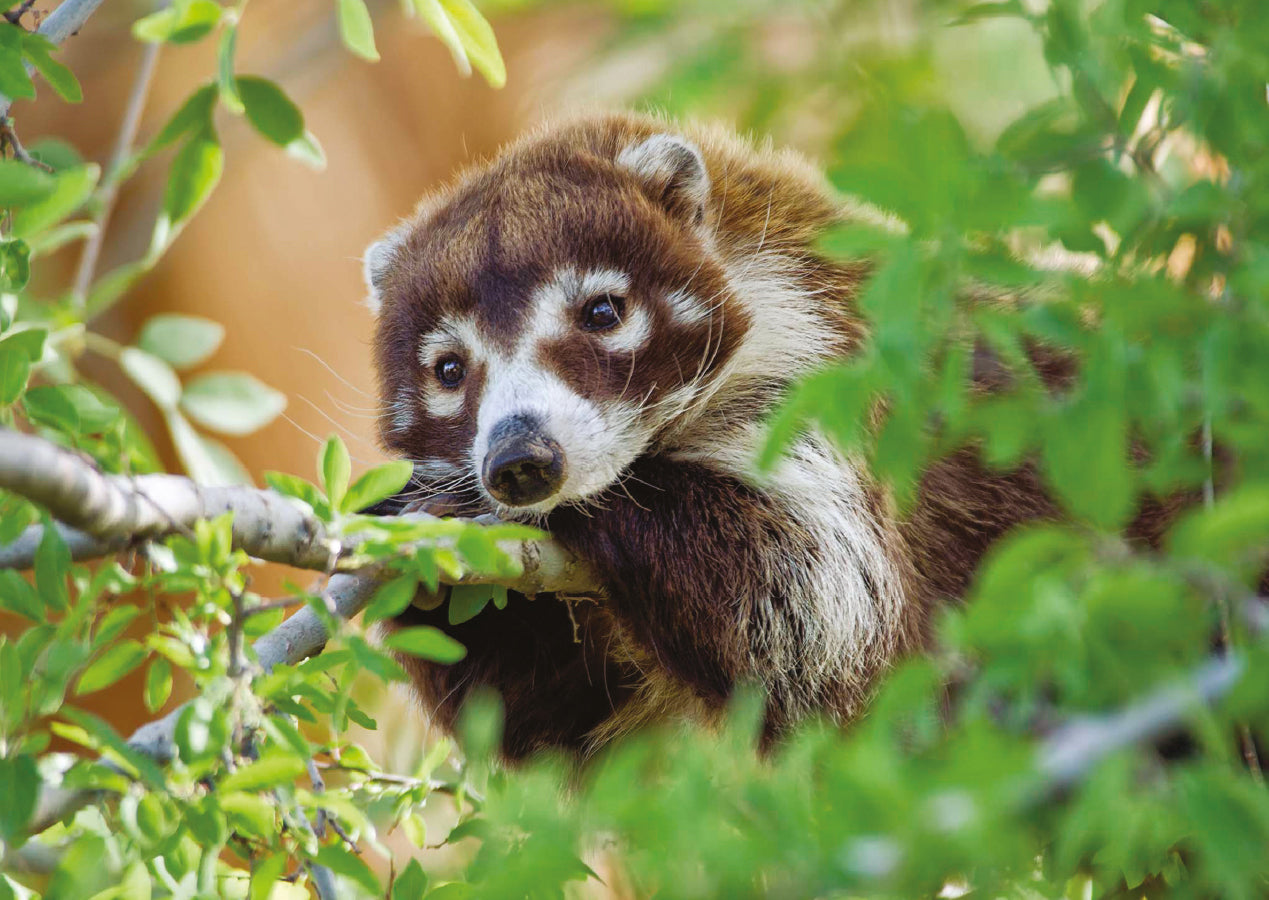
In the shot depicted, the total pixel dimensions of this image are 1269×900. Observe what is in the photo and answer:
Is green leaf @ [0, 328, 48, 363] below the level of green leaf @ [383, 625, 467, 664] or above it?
above

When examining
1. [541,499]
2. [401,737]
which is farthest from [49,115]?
[541,499]

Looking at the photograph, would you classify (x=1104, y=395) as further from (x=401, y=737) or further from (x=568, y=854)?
(x=401, y=737)

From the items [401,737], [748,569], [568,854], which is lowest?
[401,737]

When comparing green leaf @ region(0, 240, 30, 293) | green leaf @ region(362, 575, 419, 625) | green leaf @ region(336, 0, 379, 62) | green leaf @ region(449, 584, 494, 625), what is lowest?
green leaf @ region(449, 584, 494, 625)

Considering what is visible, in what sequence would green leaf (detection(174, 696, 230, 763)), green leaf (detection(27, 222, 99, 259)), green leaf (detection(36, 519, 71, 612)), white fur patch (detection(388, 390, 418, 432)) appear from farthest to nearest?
white fur patch (detection(388, 390, 418, 432)) < green leaf (detection(27, 222, 99, 259)) < green leaf (detection(36, 519, 71, 612)) < green leaf (detection(174, 696, 230, 763))

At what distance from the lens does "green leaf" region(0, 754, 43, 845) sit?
188cm

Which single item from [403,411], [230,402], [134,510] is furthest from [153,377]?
[134,510]

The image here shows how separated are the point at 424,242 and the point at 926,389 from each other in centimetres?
221

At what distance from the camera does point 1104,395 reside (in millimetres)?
1338

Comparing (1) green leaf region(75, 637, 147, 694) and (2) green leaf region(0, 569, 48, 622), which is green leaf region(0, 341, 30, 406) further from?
(1) green leaf region(75, 637, 147, 694)

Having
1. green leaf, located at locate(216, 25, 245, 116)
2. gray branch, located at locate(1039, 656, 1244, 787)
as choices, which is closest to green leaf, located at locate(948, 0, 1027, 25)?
gray branch, located at locate(1039, 656, 1244, 787)

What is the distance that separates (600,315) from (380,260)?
88 cm

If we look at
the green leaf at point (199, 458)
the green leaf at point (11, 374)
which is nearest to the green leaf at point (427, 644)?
the green leaf at point (11, 374)

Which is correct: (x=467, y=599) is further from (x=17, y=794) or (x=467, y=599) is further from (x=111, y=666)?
(x=17, y=794)
